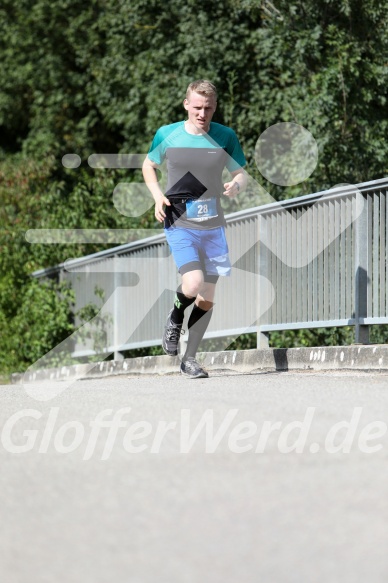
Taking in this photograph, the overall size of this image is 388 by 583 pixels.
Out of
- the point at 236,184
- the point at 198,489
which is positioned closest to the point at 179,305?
the point at 236,184

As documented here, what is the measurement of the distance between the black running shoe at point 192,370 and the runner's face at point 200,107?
1.59 m

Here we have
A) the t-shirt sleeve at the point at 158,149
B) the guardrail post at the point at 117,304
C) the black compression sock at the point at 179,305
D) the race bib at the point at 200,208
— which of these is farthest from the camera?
the guardrail post at the point at 117,304

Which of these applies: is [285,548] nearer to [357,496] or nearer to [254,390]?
[357,496]

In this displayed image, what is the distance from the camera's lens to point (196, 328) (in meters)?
9.09

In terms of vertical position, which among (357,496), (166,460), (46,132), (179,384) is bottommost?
(46,132)

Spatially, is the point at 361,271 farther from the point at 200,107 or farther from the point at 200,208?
the point at 200,107

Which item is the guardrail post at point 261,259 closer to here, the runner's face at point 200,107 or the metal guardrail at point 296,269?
the metal guardrail at point 296,269

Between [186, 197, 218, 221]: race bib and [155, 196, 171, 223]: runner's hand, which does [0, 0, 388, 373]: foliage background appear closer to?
[186, 197, 218, 221]: race bib

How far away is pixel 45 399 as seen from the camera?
24.0 ft

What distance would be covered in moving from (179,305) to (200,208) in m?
0.73

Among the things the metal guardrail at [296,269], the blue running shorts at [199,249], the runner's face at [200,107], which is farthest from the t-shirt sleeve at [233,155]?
the metal guardrail at [296,269]

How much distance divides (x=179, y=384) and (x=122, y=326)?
4687 millimetres

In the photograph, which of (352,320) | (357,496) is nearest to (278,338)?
(352,320)

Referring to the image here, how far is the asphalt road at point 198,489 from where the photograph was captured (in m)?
3.46
